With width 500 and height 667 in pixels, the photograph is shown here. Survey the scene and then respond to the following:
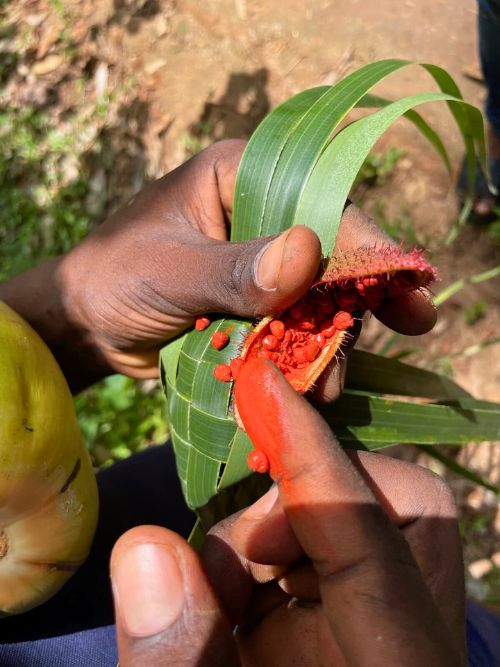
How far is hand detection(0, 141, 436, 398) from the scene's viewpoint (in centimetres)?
112

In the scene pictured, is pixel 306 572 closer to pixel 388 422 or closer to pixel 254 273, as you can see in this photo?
pixel 388 422

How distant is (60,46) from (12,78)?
36 centimetres

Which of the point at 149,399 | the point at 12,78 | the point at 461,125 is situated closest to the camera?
the point at 461,125

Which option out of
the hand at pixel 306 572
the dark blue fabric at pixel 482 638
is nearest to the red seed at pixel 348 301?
the hand at pixel 306 572

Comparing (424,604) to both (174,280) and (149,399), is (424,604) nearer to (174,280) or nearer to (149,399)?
(174,280)

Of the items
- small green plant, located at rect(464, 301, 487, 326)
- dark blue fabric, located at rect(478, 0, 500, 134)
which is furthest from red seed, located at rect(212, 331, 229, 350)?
dark blue fabric, located at rect(478, 0, 500, 134)

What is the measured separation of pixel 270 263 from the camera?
1.07 metres

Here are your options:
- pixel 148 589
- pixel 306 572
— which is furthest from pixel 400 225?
pixel 148 589

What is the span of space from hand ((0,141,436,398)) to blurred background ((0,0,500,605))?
3.11 ft

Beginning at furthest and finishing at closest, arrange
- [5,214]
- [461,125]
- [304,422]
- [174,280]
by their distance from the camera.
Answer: [5,214] < [461,125] < [174,280] < [304,422]

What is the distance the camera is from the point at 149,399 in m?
2.69

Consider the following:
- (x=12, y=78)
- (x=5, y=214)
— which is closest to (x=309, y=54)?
(x=12, y=78)

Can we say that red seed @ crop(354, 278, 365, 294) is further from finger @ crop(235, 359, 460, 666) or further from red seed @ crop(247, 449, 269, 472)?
red seed @ crop(247, 449, 269, 472)

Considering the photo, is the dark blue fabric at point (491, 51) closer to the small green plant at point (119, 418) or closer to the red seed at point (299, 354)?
the red seed at point (299, 354)
